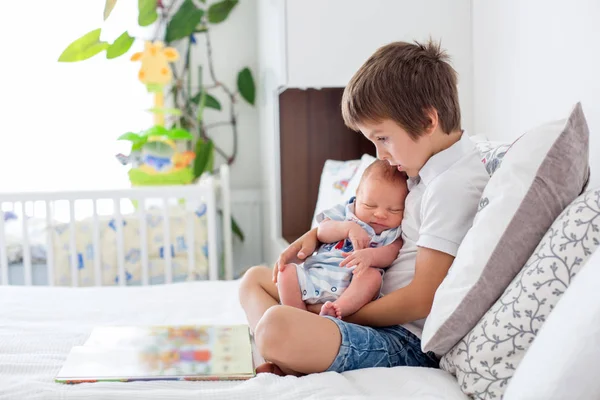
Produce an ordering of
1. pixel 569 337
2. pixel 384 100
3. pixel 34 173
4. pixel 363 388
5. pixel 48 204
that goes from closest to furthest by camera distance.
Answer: pixel 569 337, pixel 363 388, pixel 384 100, pixel 48 204, pixel 34 173

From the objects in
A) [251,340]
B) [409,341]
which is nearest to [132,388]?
[251,340]

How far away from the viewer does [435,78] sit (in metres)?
1.13

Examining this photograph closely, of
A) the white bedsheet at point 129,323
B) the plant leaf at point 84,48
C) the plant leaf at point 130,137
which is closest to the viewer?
the white bedsheet at point 129,323

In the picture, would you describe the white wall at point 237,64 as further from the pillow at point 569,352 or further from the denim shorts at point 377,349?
the pillow at point 569,352

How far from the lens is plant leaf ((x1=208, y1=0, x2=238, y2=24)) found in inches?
122

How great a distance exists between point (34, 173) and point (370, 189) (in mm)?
2229

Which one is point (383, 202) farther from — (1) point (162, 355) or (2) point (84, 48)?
(2) point (84, 48)

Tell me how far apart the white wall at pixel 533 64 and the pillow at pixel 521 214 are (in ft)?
1.14

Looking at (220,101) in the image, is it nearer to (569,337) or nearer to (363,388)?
(363,388)

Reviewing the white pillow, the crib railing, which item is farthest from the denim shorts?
the crib railing

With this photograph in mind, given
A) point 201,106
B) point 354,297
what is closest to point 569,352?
point 354,297

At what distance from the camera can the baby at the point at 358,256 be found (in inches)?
46.7

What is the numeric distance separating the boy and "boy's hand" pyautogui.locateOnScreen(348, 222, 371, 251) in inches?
2.9

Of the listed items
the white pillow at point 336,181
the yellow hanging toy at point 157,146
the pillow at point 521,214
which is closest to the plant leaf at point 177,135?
the yellow hanging toy at point 157,146
